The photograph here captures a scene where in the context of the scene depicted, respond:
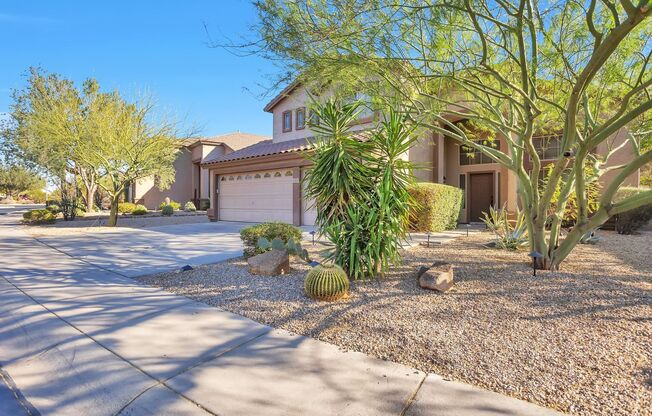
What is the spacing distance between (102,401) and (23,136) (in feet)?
95.1

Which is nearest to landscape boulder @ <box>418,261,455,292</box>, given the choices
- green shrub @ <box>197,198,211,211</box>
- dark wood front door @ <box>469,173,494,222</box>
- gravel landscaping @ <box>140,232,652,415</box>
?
gravel landscaping @ <box>140,232,652,415</box>

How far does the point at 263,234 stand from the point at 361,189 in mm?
2860

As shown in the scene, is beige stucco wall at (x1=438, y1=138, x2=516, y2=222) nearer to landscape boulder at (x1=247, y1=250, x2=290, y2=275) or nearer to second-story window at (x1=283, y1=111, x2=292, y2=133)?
second-story window at (x1=283, y1=111, x2=292, y2=133)

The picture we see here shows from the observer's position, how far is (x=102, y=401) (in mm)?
2900

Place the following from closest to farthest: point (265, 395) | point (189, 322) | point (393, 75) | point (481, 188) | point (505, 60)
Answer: point (265, 395), point (189, 322), point (393, 75), point (505, 60), point (481, 188)

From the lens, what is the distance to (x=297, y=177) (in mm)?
15422

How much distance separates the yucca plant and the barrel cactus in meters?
0.69

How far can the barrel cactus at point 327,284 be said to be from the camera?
5090 mm

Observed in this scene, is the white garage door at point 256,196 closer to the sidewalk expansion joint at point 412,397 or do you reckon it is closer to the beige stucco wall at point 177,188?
the sidewalk expansion joint at point 412,397

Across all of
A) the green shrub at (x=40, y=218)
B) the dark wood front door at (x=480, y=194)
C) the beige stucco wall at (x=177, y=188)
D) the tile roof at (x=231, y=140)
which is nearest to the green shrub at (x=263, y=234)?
the dark wood front door at (x=480, y=194)

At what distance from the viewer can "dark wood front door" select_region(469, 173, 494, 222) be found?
54.6ft

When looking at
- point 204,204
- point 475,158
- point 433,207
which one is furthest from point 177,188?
point 433,207

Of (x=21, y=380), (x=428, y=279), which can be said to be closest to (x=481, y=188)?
(x=428, y=279)

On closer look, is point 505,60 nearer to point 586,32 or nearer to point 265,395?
point 586,32
